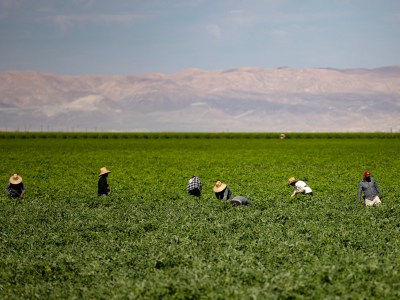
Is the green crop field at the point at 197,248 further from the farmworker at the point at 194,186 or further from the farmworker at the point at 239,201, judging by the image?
the farmworker at the point at 194,186

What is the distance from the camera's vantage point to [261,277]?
1302 cm

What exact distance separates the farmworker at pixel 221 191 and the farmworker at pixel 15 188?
325 inches

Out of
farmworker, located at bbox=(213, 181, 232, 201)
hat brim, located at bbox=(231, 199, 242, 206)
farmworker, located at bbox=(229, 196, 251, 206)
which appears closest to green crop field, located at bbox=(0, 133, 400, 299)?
farmworker, located at bbox=(229, 196, 251, 206)

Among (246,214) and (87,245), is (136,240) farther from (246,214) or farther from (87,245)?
(246,214)

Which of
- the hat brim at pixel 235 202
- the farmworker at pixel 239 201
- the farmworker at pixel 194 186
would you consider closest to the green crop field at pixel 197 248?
the farmworker at pixel 239 201

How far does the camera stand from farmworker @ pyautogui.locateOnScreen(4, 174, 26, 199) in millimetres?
26188

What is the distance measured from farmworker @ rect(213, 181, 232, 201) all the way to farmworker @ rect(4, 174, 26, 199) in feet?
27.1

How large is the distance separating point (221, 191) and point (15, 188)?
8904mm

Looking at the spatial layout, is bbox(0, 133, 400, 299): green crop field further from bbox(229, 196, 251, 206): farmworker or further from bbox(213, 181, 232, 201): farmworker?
bbox(213, 181, 232, 201): farmworker

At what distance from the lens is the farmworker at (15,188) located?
26.2 meters

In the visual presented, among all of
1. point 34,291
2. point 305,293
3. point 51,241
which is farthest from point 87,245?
point 305,293

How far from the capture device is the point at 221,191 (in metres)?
25.0

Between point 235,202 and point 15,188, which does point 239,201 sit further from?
point 15,188

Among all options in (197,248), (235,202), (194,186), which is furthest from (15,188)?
(197,248)
